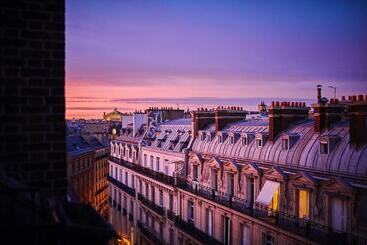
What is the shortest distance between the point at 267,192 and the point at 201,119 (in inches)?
519

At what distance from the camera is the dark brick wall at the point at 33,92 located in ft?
15.9

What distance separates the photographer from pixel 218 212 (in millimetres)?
28391

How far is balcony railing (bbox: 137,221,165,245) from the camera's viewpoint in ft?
127

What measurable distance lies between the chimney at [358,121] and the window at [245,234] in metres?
8.93

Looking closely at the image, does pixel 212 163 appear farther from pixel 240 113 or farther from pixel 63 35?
pixel 63 35

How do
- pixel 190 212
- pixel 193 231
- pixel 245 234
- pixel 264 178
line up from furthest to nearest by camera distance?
1. pixel 190 212
2. pixel 193 231
3. pixel 245 234
4. pixel 264 178

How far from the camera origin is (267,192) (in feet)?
76.6

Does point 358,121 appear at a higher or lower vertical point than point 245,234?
higher

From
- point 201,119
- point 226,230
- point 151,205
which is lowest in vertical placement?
point 151,205

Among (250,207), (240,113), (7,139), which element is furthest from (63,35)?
(240,113)

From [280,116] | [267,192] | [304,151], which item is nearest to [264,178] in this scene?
[267,192]

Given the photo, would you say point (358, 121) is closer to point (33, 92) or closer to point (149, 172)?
point (33, 92)

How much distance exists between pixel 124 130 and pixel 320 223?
39564 mm

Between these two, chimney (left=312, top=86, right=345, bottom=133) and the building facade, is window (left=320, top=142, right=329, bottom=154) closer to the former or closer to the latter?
the building facade
